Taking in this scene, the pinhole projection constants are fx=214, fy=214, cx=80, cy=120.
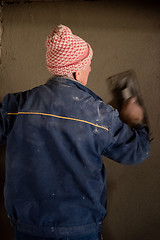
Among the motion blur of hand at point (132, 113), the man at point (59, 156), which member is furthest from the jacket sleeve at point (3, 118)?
A: the motion blur of hand at point (132, 113)

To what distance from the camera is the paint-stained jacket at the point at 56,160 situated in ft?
2.84

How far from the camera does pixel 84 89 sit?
96 cm

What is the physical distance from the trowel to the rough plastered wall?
6 centimetres

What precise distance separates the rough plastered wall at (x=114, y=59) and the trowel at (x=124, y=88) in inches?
2.5

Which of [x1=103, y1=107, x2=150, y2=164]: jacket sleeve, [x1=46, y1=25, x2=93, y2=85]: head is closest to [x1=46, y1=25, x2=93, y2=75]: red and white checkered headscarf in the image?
[x1=46, y1=25, x2=93, y2=85]: head

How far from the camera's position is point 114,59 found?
1.32 meters

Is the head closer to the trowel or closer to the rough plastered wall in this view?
the trowel

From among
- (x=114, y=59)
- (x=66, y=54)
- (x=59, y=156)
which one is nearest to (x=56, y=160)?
(x=59, y=156)

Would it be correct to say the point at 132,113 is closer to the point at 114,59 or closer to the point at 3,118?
the point at 114,59

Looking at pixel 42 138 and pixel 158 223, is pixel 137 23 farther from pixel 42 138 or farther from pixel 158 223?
pixel 158 223

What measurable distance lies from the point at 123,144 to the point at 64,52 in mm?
472

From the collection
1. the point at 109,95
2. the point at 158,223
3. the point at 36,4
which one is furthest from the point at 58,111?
the point at 158,223

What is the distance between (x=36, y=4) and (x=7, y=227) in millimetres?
1613

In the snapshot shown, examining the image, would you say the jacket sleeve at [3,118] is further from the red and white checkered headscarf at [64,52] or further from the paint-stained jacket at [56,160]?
the red and white checkered headscarf at [64,52]
